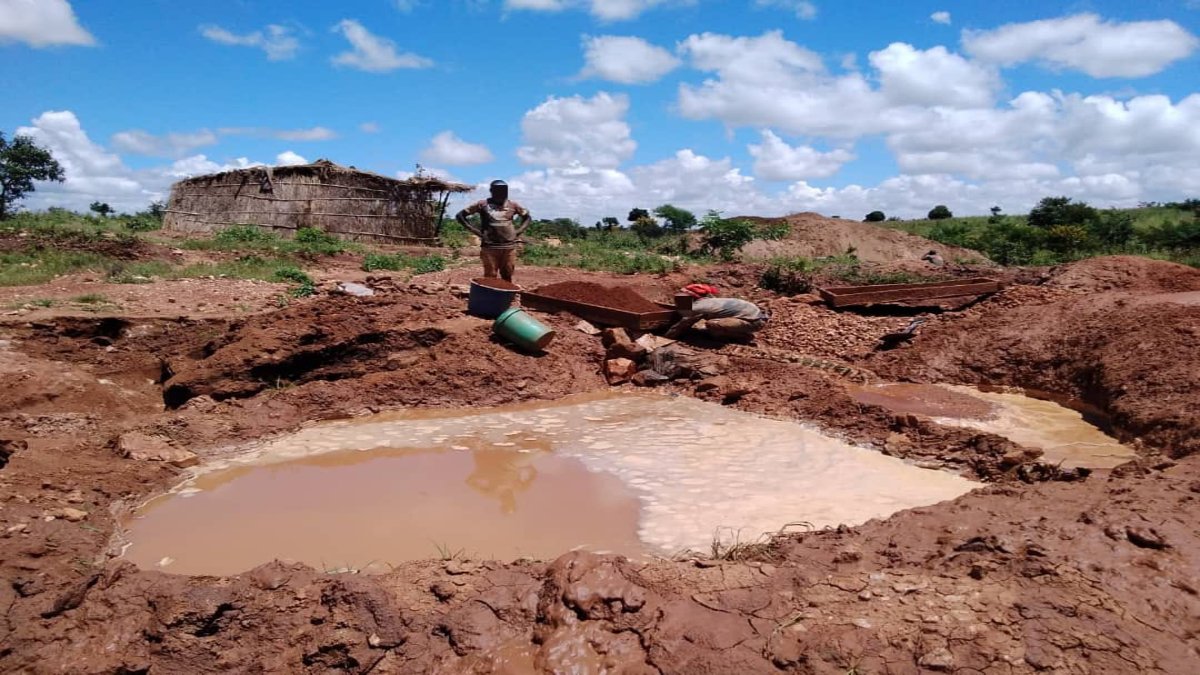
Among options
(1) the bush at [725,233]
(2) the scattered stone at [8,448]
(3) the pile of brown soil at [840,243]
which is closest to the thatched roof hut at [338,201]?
(1) the bush at [725,233]

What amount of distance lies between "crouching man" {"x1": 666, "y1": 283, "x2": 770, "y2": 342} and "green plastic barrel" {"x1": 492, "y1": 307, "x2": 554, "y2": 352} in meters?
1.99

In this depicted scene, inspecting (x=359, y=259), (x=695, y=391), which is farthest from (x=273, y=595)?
(x=359, y=259)

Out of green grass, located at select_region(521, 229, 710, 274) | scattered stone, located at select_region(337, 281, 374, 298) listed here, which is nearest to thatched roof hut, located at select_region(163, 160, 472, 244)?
green grass, located at select_region(521, 229, 710, 274)

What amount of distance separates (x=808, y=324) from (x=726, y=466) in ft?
17.0

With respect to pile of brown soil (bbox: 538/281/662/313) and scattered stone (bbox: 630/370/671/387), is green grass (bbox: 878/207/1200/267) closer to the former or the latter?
pile of brown soil (bbox: 538/281/662/313)

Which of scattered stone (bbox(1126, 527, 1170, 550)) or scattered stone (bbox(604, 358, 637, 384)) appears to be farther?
scattered stone (bbox(604, 358, 637, 384))

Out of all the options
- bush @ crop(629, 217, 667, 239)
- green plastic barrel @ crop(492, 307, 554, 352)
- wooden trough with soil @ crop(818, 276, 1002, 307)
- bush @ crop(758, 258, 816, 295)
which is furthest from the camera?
bush @ crop(629, 217, 667, 239)

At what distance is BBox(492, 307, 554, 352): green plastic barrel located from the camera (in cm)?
806

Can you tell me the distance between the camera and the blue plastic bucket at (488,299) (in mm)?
8539

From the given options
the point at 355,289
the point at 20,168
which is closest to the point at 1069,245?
the point at 355,289

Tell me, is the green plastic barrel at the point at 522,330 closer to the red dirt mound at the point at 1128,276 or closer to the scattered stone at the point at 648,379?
the scattered stone at the point at 648,379

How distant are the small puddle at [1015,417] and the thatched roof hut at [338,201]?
1498cm

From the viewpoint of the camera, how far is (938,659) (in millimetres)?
2570

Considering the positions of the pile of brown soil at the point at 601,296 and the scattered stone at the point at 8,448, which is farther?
the pile of brown soil at the point at 601,296
